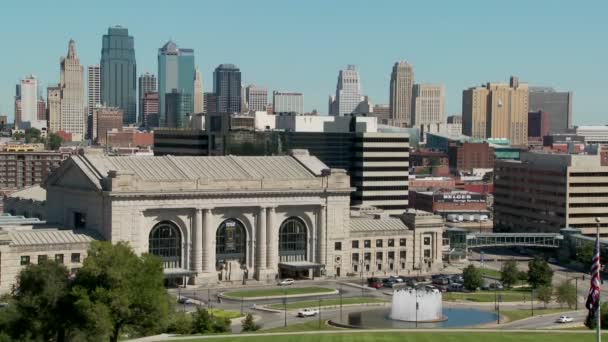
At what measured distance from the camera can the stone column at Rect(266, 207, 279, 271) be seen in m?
153

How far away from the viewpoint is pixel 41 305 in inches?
3691

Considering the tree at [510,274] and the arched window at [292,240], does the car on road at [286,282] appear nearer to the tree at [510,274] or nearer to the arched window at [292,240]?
the arched window at [292,240]

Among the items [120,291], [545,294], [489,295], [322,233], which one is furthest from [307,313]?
[120,291]

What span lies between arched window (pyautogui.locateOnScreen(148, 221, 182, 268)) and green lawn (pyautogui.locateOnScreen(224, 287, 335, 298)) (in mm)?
9449

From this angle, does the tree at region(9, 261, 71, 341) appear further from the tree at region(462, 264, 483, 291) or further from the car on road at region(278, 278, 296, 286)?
the tree at region(462, 264, 483, 291)

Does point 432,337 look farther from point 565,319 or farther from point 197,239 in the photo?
point 197,239

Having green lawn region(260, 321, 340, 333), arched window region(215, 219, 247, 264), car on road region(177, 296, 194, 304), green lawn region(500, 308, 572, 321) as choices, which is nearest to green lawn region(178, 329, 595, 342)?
green lawn region(260, 321, 340, 333)

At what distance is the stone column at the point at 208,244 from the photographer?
148250mm

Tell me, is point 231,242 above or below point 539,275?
above

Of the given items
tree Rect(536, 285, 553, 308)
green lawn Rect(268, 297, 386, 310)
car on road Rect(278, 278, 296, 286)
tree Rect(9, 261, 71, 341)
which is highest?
tree Rect(9, 261, 71, 341)

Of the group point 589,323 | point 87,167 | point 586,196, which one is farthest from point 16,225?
point 586,196

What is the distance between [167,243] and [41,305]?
53.0m

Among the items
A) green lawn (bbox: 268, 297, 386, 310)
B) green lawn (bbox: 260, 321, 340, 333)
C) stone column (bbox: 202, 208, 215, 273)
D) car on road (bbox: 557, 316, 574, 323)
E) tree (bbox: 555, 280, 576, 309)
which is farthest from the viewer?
stone column (bbox: 202, 208, 215, 273)

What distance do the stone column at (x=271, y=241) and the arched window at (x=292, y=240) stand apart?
58.9 inches
